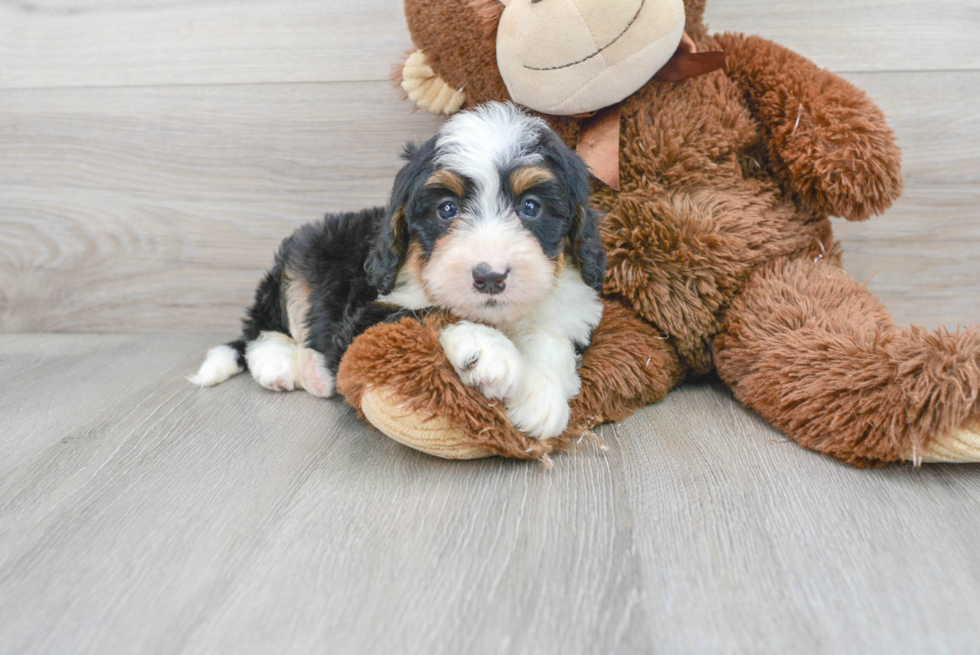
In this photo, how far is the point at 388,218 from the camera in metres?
1.61

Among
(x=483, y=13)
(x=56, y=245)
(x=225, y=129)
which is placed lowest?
(x=56, y=245)

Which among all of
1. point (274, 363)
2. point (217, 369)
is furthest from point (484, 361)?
point (217, 369)

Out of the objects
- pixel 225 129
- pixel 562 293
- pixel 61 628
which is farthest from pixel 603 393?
pixel 225 129

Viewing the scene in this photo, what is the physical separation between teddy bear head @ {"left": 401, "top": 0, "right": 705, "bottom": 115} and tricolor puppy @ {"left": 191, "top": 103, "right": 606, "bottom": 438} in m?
0.13

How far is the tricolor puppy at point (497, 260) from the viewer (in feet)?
4.67

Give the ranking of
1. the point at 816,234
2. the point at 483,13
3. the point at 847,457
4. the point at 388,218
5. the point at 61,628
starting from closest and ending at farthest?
the point at 61,628 → the point at 847,457 → the point at 388,218 → the point at 483,13 → the point at 816,234

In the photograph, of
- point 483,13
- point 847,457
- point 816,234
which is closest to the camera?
point 847,457

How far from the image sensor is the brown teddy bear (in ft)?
4.98

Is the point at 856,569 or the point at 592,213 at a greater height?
the point at 592,213

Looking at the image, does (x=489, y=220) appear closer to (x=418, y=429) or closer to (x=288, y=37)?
(x=418, y=429)

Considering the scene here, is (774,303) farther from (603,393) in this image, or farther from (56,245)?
(56,245)

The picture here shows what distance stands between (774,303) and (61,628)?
5.33 feet

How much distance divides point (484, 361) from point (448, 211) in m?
0.35

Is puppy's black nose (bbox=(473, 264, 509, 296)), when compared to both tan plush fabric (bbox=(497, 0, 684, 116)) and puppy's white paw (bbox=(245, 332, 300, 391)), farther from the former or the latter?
puppy's white paw (bbox=(245, 332, 300, 391))
